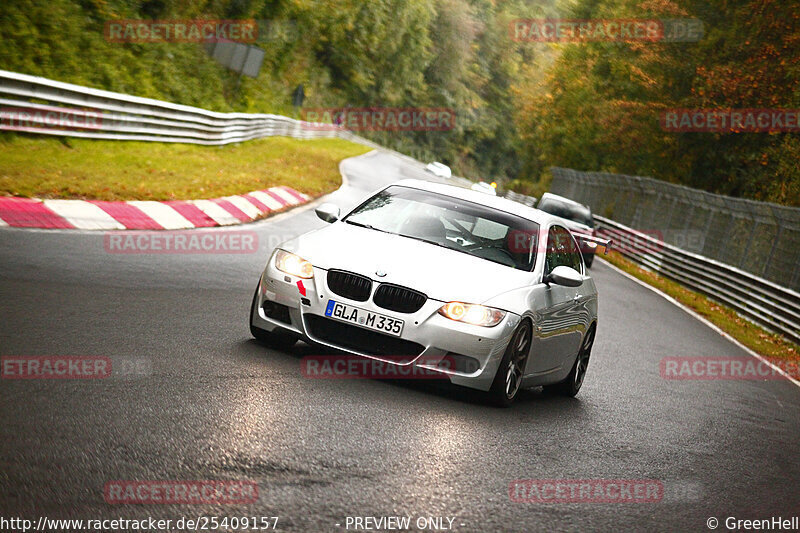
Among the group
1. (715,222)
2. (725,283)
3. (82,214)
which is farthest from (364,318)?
(715,222)

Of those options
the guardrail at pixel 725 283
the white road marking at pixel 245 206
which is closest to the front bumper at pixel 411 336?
the white road marking at pixel 245 206

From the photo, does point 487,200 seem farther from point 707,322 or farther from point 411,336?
point 707,322

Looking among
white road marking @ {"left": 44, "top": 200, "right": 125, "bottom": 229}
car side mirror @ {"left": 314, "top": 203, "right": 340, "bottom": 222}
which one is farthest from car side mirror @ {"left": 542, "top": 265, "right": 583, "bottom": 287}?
white road marking @ {"left": 44, "top": 200, "right": 125, "bottom": 229}

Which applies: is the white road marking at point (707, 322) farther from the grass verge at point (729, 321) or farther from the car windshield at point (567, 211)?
the car windshield at point (567, 211)

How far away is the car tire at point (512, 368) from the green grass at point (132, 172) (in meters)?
7.57

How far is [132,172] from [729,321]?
1157 cm

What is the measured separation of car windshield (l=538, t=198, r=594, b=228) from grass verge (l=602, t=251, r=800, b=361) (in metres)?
1.87

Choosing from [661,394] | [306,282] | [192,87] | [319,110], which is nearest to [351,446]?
Answer: [306,282]

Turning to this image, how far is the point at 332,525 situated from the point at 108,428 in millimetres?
1487

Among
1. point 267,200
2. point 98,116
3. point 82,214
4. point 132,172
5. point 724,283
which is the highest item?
point 82,214

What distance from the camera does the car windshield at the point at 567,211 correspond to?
28.6 m

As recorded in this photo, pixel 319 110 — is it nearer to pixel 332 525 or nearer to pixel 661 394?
pixel 661 394

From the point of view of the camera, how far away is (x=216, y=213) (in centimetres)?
1712

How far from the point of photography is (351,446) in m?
6.19
